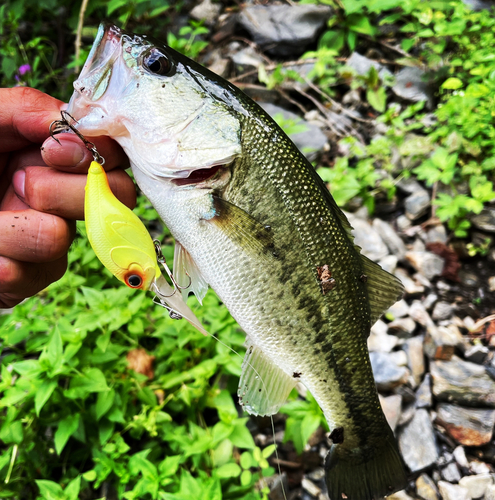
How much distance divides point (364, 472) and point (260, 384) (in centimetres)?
55

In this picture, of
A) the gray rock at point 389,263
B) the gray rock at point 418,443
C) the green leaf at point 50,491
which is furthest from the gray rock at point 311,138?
the green leaf at point 50,491

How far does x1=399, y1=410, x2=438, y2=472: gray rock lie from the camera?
7.34 feet

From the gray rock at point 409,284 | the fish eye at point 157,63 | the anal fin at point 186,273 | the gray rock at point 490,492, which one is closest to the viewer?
the fish eye at point 157,63

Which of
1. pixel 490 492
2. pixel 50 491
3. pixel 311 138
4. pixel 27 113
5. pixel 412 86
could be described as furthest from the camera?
pixel 412 86

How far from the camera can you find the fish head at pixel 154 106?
1106 mm

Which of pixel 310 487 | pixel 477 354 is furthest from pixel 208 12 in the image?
pixel 310 487

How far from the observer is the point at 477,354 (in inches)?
100

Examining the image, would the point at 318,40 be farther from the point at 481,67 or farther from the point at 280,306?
the point at 280,306

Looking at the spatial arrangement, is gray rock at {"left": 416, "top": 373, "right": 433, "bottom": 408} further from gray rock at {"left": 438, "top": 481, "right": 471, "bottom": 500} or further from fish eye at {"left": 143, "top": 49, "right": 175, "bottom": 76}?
fish eye at {"left": 143, "top": 49, "right": 175, "bottom": 76}

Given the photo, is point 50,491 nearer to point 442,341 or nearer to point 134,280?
point 134,280

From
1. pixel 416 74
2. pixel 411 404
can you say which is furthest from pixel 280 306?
pixel 416 74

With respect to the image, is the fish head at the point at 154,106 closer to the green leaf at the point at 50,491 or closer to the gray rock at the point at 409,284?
the green leaf at the point at 50,491

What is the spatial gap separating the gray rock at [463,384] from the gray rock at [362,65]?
118 inches

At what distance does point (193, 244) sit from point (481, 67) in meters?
3.17
